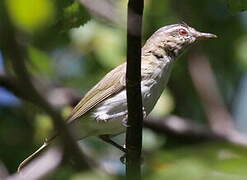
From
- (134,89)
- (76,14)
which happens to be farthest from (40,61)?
(76,14)

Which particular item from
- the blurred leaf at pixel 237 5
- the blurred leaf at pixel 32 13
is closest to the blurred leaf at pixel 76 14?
the blurred leaf at pixel 237 5

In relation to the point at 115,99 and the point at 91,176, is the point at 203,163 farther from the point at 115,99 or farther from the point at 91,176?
the point at 115,99

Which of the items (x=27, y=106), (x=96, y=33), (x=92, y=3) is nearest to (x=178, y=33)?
(x=96, y=33)

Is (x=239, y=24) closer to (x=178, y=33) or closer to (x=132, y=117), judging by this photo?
(x=178, y=33)

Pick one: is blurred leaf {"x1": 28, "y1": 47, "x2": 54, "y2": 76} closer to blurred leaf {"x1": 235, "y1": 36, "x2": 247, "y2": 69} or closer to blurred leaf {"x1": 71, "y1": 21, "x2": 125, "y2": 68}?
blurred leaf {"x1": 71, "y1": 21, "x2": 125, "y2": 68}

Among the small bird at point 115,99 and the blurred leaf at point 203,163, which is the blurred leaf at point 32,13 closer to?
the small bird at point 115,99

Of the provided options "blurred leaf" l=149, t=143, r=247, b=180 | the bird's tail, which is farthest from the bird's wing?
"blurred leaf" l=149, t=143, r=247, b=180

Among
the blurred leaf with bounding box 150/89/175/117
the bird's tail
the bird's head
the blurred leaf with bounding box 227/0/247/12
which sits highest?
the blurred leaf with bounding box 227/0/247/12

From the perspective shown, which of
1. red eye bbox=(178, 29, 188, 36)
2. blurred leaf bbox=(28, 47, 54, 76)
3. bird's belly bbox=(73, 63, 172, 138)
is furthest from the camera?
blurred leaf bbox=(28, 47, 54, 76)
